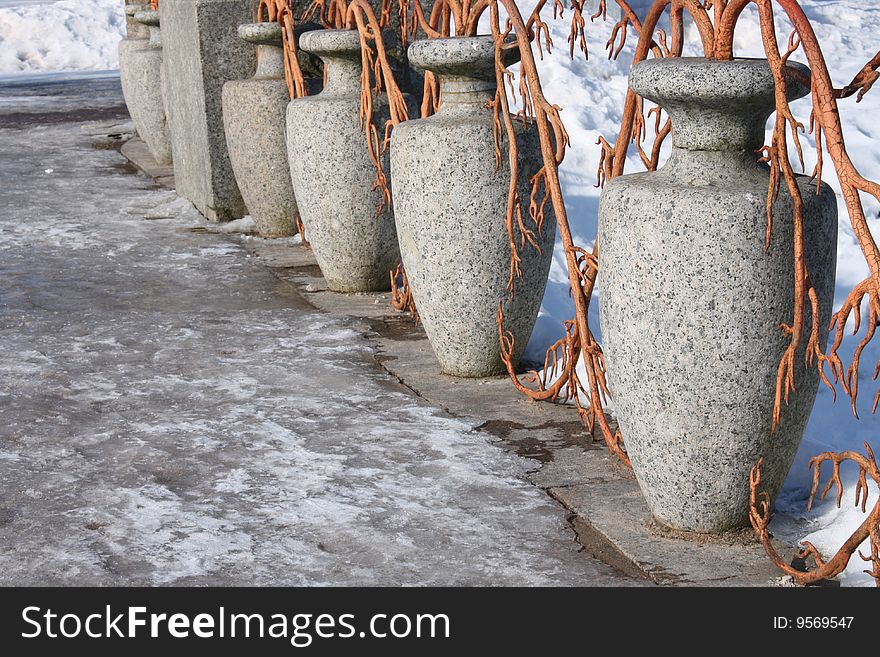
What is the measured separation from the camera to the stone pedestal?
6832mm

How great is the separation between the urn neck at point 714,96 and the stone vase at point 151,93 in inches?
294

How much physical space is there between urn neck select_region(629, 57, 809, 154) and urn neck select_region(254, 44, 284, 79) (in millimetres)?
3921

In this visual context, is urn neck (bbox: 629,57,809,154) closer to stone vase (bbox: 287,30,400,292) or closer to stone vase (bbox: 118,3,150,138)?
stone vase (bbox: 287,30,400,292)

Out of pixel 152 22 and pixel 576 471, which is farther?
pixel 152 22

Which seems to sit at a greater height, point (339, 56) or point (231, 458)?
point (339, 56)

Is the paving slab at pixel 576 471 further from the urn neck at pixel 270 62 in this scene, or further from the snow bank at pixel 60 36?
the snow bank at pixel 60 36

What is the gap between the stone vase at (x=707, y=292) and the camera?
2.74 meters

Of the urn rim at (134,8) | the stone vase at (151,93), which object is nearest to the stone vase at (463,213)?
the stone vase at (151,93)

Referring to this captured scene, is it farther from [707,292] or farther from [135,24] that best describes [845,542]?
[135,24]

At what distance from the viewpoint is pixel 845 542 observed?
268 centimetres

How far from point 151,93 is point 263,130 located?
3.87 m

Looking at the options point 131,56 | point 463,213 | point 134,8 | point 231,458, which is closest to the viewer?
point 231,458

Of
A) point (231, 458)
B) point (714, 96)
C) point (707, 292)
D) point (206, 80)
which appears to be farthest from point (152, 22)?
point (707, 292)

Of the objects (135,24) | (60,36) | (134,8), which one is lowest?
(60,36)
